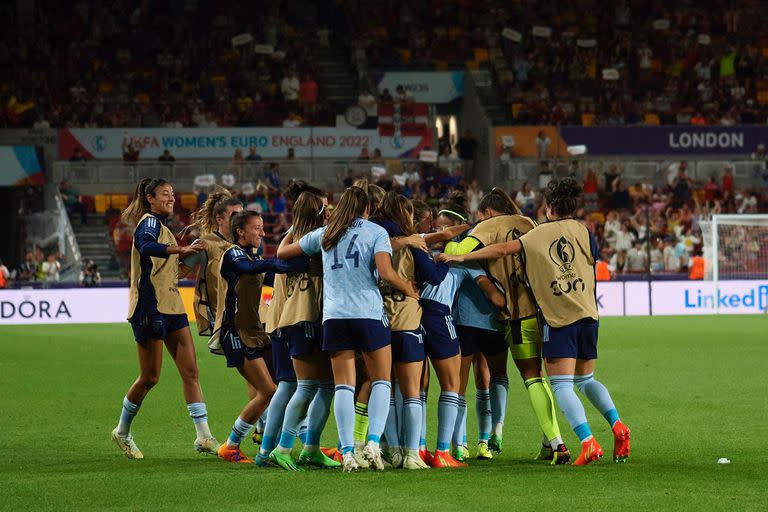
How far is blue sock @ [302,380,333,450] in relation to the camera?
8734 millimetres

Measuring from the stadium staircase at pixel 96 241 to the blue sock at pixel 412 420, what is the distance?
2409 cm

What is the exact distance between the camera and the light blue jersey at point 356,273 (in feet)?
27.5

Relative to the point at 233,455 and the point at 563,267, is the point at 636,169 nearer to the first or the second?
the point at 563,267

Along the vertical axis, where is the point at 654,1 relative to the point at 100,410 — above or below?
above

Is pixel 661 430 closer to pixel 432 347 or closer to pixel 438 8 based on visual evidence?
pixel 432 347

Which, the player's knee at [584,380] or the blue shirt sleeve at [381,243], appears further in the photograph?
the player's knee at [584,380]

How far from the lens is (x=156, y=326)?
9.75m

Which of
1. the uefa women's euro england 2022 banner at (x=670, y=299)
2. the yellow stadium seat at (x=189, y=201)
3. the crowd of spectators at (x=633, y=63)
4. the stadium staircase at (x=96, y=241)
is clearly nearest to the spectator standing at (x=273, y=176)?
the yellow stadium seat at (x=189, y=201)

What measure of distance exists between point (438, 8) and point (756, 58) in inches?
418

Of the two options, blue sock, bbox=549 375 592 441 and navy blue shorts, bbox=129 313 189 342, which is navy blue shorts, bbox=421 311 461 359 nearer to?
blue sock, bbox=549 375 592 441

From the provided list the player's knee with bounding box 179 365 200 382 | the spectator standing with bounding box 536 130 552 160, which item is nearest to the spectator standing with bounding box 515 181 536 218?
the spectator standing with bounding box 536 130 552 160

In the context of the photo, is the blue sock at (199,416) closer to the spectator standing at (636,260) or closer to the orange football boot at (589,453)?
the orange football boot at (589,453)

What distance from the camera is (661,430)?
1118 cm

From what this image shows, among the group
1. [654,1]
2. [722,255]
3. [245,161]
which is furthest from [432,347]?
[654,1]
